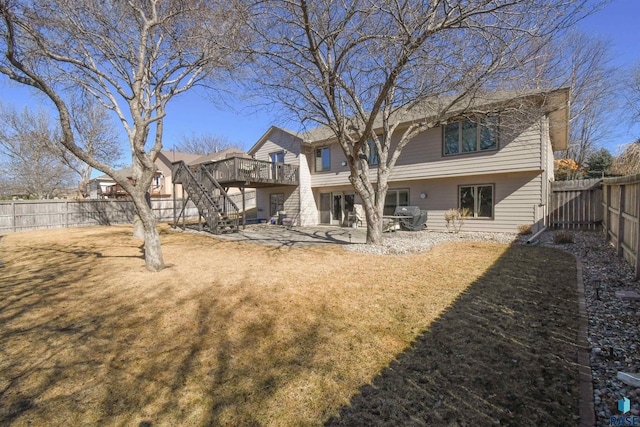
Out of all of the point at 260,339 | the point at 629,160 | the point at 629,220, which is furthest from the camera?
the point at 629,160

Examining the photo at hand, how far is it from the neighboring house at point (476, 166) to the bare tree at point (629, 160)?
295cm

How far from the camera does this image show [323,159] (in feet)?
55.1

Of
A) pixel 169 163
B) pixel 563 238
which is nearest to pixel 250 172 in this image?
pixel 563 238

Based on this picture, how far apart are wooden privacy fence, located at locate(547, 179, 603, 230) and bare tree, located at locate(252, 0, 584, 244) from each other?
608 centimetres

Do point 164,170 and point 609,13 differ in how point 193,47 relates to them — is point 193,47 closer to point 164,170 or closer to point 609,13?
point 609,13

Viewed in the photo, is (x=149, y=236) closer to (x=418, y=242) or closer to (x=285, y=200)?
(x=418, y=242)

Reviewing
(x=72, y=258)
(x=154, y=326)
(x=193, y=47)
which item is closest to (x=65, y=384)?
(x=154, y=326)

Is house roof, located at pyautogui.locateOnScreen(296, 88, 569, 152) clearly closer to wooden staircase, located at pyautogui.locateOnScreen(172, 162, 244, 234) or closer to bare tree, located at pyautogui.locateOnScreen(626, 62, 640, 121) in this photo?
wooden staircase, located at pyautogui.locateOnScreen(172, 162, 244, 234)

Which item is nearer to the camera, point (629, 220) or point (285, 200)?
point (629, 220)

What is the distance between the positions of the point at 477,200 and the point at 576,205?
3.44 meters

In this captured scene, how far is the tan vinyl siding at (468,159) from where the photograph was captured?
34.1 feet

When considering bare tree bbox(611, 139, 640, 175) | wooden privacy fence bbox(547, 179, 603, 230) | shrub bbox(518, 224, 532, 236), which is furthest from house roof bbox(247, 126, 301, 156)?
bare tree bbox(611, 139, 640, 175)

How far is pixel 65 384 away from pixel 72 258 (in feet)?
22.4

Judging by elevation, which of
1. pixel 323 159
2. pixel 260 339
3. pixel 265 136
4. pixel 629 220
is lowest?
pixel 260 339
